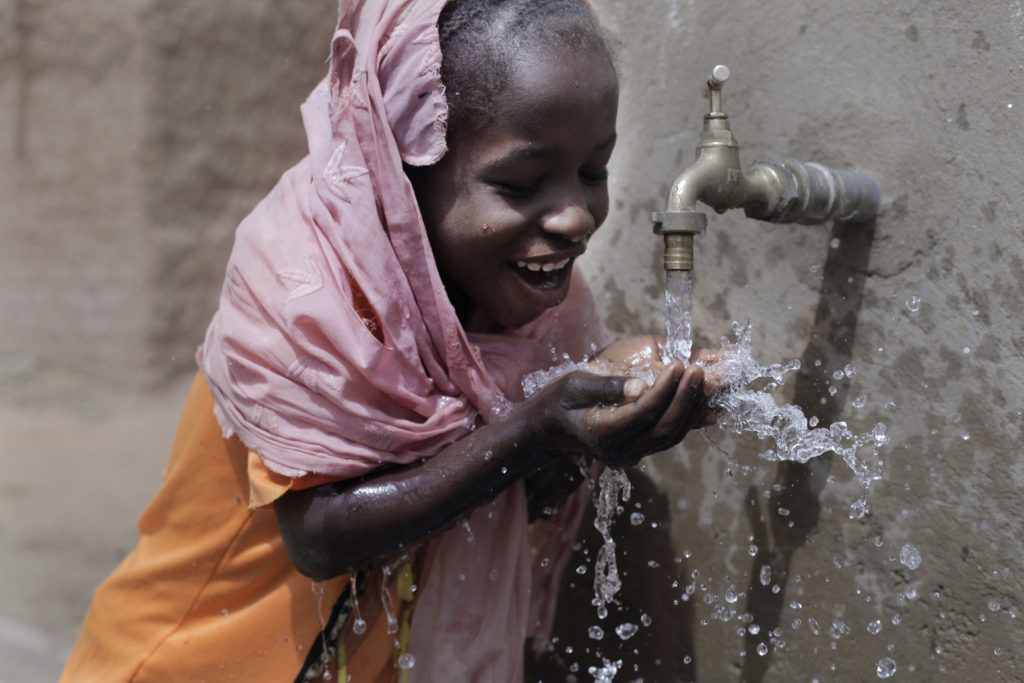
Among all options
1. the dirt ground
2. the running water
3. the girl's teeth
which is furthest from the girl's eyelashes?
the dirt ground

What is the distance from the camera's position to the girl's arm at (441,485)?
4.49ft

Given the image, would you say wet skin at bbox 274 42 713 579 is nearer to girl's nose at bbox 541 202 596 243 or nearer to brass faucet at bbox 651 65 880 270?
girl's nose at bbox 541 202 596 243

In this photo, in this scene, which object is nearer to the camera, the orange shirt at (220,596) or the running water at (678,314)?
the running water at (678,314)

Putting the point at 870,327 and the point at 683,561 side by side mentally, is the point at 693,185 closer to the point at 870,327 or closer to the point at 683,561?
the point at 870,327

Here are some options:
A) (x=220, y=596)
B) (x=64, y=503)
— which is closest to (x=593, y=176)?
(x=220, y=596)

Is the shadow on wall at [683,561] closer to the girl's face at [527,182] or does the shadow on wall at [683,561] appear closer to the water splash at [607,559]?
the water splash at [607,559]

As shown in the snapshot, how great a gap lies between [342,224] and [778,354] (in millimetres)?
820

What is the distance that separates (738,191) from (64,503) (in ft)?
7.22

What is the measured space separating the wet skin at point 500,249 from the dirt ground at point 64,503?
153 cm

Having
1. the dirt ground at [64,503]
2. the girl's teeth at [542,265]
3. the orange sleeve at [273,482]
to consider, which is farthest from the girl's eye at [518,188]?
the dirt ground at [64,503]

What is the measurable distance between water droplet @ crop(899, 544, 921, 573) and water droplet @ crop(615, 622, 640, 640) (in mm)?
593

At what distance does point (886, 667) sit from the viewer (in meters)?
1.69

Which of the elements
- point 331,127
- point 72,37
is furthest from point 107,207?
point 331,127

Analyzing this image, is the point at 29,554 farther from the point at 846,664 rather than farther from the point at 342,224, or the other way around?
the point at 846,664
